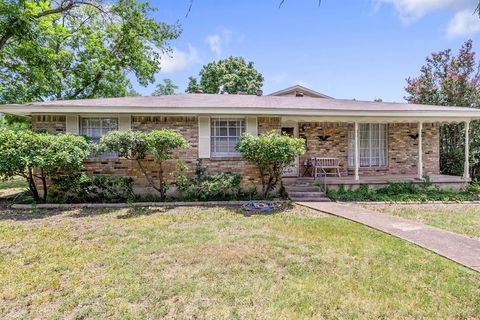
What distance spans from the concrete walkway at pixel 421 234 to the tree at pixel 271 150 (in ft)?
5.06

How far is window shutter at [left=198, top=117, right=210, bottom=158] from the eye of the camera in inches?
348

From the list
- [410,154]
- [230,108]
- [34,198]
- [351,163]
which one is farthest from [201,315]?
[410,154]

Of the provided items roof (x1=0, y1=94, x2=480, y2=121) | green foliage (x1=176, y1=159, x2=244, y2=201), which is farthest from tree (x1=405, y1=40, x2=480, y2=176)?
green foliage (x1=176, y1=159, x2=244, y2=201)

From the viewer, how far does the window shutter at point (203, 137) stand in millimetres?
8844

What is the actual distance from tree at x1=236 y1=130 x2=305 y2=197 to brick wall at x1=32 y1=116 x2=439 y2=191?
0.85 meters

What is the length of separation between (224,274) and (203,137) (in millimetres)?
5717

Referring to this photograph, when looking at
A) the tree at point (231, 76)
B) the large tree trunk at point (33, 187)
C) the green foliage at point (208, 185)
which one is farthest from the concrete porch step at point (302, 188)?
the tree at point (231, 76)

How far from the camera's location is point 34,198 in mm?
8070

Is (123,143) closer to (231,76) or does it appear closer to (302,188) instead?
(302,188)

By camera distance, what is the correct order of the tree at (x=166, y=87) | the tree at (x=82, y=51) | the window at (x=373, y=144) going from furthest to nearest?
the tree at (x=166, y=87)
the tree at (x=82, y=51)
the window at (x=373, y=144)

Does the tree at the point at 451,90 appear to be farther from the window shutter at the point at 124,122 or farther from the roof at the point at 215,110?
the window shutter at the point at 124,122

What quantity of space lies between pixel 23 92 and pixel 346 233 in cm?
1687

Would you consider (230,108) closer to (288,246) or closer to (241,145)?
(241,145)

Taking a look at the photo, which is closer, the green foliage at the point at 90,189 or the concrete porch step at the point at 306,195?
the green foliage at the point at 90,189
